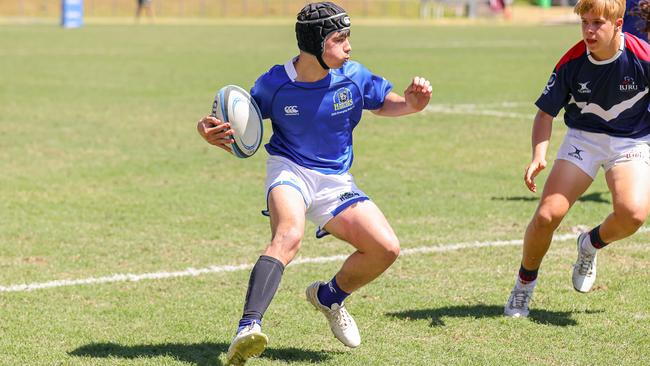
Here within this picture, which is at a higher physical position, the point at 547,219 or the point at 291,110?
the point at 291,110

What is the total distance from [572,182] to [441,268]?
169 centimetres

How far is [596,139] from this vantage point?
6766 millimetres

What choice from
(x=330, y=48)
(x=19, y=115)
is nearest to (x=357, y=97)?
(x=330, y=48)

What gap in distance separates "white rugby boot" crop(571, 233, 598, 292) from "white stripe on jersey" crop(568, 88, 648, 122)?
0.85 meters

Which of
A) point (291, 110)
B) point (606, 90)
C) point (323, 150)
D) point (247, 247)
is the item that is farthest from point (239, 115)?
point (247, 247)

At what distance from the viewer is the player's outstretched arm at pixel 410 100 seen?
6242 millimetres

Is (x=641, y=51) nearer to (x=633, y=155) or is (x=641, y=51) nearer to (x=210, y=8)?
(x=633, y=155)

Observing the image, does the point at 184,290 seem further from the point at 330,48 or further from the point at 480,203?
the point at 480,203

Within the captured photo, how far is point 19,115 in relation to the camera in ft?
57.6

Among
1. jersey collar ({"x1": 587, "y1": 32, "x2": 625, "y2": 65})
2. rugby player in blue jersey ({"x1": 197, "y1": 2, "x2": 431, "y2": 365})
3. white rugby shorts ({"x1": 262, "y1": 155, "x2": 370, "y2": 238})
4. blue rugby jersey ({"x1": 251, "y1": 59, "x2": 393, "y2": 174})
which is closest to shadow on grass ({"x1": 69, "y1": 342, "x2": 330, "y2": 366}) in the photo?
rugby player in blue jersey ({"x1": 197, "y1": 2, "x2": 431, "y2": 365})

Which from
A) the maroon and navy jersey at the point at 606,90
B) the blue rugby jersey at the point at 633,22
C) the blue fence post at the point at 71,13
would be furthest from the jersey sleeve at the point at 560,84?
the blue fence post at the point at 71,13

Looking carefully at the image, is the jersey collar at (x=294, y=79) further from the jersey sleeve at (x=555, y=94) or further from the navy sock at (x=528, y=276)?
the navy sock at (x=528, y=276)

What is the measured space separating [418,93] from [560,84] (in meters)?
0.99

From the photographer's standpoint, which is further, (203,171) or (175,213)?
(203,171)
